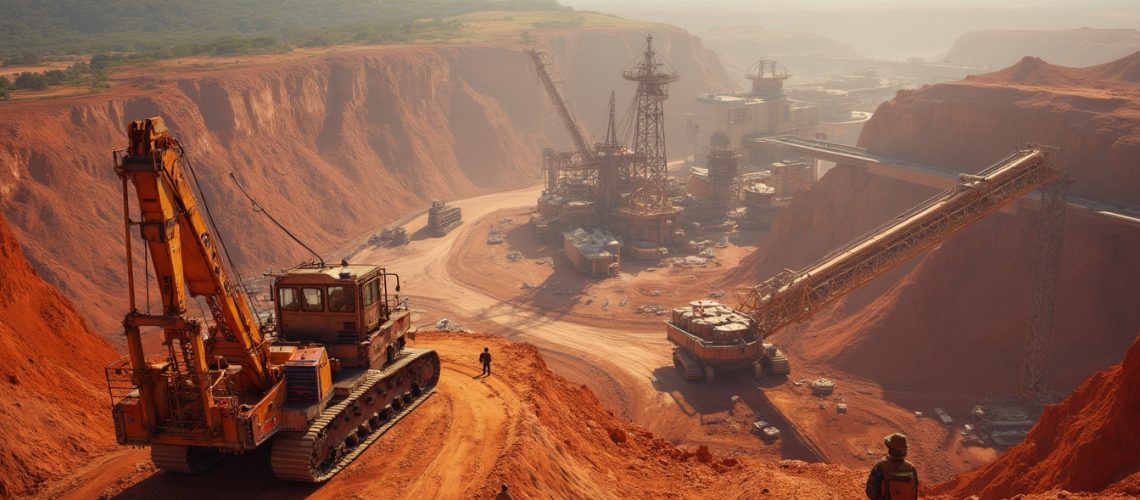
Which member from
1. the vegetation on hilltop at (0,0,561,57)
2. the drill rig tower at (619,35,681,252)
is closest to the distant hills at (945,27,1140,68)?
the vegetation on hilltop at (0,0,561,57)

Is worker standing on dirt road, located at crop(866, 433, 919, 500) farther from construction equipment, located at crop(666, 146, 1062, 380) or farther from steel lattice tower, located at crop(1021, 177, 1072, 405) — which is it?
steel lattice tower, located at crop(1021, 177, 1072, 405)

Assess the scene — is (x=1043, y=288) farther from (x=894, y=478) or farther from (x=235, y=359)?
(x=235, y=359)

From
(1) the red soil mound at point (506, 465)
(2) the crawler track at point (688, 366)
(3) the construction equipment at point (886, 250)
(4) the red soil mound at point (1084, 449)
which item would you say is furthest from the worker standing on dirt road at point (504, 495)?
(2) the crawler track at point (688, 366)

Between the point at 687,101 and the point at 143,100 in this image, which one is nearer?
the point at 143,100

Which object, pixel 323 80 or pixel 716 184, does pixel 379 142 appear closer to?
pixel 323 80

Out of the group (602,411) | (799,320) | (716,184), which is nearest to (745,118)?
(716,184)

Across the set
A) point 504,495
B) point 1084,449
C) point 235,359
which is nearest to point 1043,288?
point 1084,449

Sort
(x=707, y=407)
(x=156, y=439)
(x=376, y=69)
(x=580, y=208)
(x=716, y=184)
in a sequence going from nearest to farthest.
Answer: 1. (x=156, y=439)
2. (x=707, y=407)
3. (x=580, y=208)
4. (x=716, y=184)
5. (x=376, y=69)
